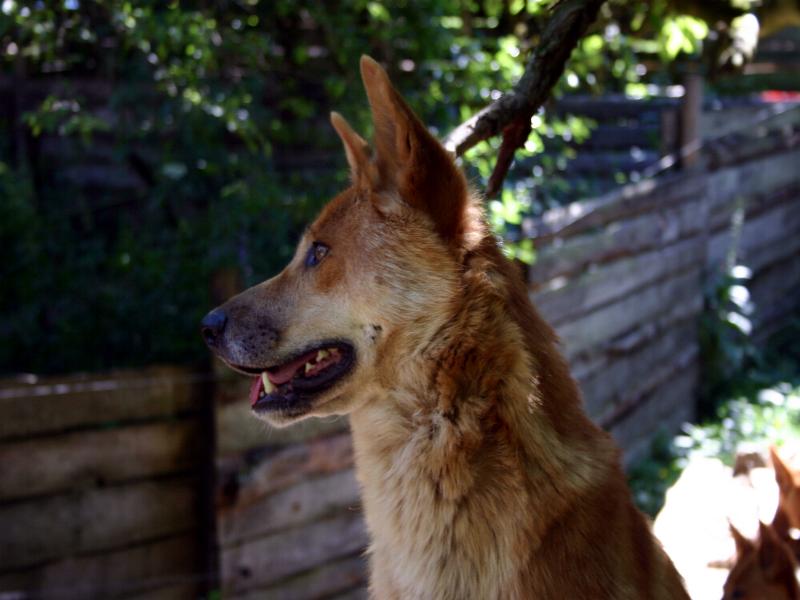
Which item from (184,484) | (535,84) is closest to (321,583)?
(184,484)

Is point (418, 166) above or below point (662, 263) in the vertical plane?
above

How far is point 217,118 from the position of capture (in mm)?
6113

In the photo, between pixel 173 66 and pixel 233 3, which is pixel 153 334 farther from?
pixel 233 3

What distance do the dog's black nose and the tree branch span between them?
850 millimetres

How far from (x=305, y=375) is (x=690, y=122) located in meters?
6.43

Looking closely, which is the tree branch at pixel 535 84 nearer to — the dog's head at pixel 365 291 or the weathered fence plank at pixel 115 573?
the dog's head at pixel 365 291

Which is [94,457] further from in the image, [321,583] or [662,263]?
[662,263]

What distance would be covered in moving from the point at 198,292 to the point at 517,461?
423cm

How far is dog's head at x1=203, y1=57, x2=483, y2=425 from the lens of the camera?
269 cm

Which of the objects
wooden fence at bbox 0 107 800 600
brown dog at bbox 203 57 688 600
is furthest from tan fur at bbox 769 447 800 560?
wooden fence at bbox 0 107 800 600

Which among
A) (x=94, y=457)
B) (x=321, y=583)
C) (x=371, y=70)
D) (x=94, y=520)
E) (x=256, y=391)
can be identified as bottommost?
(x=321, y=583)

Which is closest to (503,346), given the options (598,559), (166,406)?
(598,559)

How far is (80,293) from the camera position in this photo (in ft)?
21.6

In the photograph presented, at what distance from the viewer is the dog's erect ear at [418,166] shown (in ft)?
8.61
